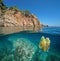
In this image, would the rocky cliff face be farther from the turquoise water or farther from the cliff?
the turquoise water

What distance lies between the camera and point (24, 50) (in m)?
14.9

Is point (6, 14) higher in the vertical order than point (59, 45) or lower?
higher

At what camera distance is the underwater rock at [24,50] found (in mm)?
13906

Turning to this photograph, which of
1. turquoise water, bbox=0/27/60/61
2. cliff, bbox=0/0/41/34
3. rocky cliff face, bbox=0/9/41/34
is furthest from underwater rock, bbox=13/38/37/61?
rocky cliff face, bbox=0/9/41/34

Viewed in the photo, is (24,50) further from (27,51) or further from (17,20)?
(17,20)

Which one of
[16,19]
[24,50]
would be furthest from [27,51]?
[16,19]

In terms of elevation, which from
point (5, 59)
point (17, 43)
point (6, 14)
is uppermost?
point (6, 14)

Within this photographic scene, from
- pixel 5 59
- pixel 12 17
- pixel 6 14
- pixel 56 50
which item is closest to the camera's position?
pixel 5 59

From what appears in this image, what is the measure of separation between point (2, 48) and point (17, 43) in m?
1.79

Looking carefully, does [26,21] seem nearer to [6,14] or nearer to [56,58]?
[6,14]

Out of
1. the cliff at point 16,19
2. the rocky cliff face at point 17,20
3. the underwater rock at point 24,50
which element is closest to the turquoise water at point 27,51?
the underwater rock at point 24,50

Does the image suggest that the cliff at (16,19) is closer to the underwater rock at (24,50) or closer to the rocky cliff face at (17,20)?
the rocky cliff face at (17,20)

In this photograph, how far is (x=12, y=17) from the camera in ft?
218

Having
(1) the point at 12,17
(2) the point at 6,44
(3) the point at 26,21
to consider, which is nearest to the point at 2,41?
(2) the point at 6,44
